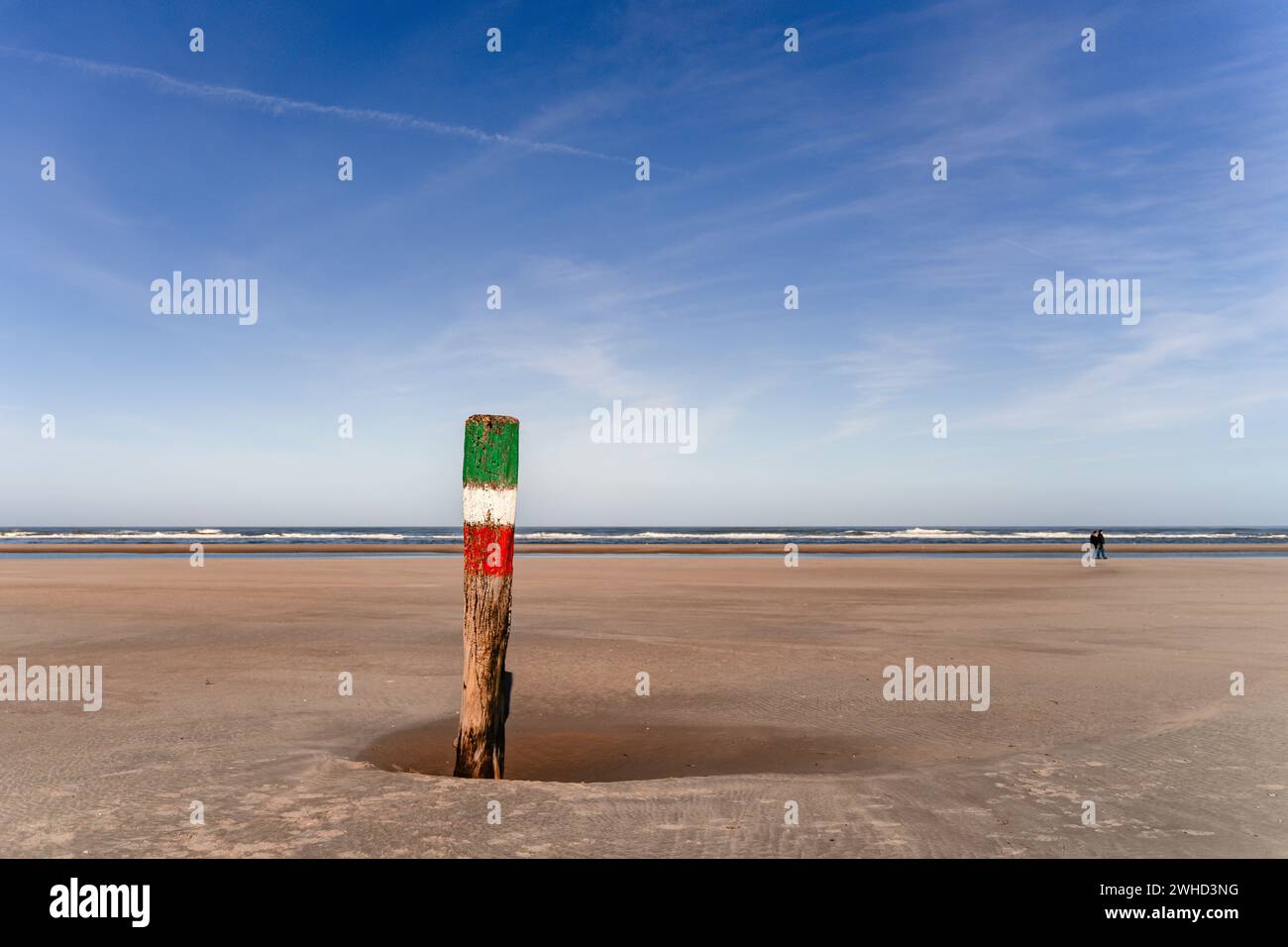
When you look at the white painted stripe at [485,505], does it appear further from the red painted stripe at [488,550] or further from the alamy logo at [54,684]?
the alamy logo at [54,684]

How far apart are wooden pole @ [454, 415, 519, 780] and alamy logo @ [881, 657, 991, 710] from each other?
441 cm

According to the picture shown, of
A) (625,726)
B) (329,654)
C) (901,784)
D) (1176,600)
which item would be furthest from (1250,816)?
(1176,600)

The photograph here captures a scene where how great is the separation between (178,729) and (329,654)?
4.09 meters

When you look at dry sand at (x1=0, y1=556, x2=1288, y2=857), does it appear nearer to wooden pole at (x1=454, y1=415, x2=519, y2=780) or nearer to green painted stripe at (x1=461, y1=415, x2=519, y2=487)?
wooden pole at (x1=454, y1=415, x2=519, y2=780)

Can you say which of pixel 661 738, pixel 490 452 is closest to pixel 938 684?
pixel 661 738
